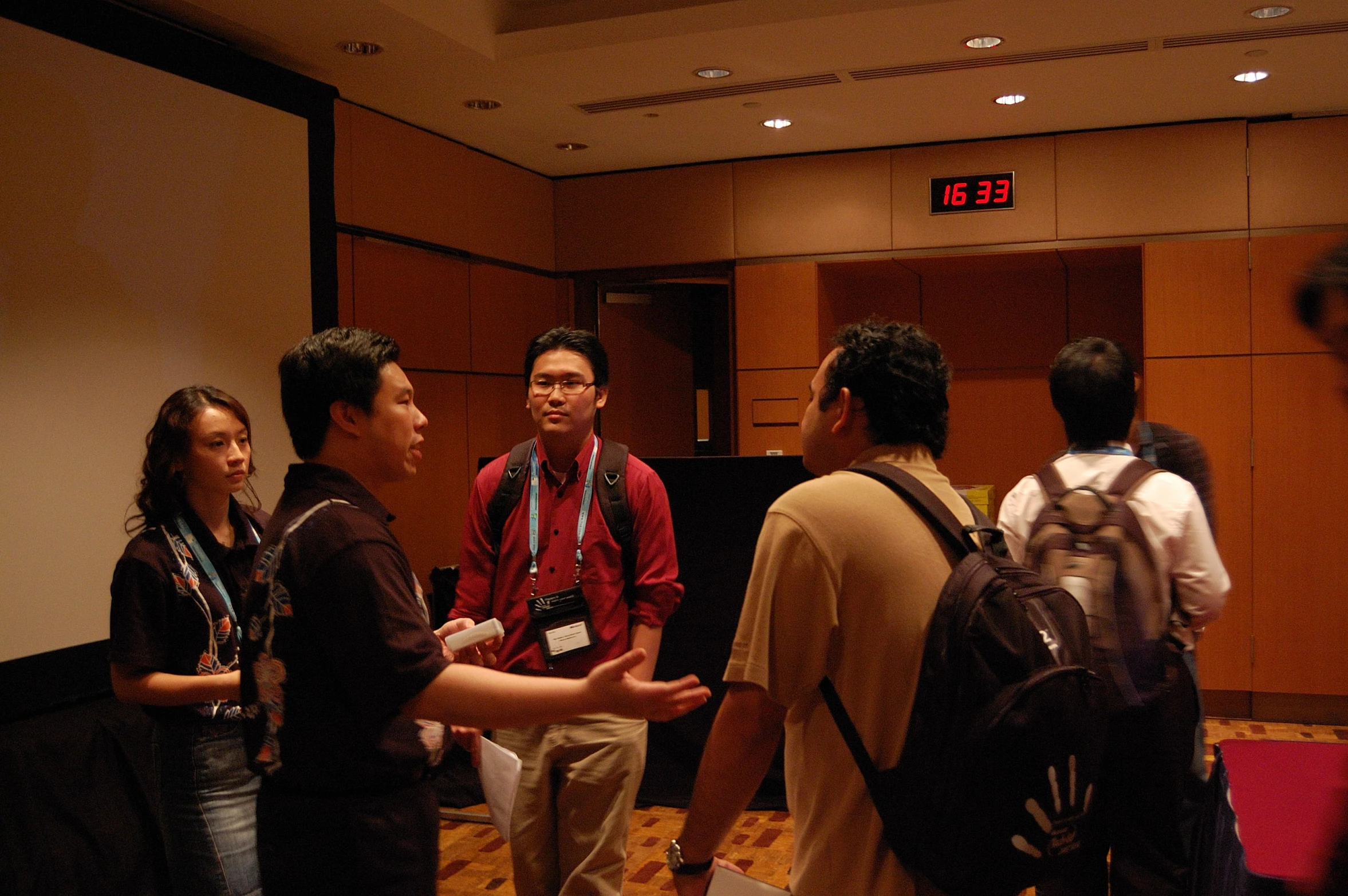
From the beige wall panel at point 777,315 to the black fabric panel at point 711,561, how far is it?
1998 mm

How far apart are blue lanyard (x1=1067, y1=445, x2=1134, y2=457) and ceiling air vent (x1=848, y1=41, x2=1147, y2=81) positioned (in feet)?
8.77

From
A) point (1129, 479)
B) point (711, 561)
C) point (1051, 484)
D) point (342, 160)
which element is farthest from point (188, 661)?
point (342, 160)

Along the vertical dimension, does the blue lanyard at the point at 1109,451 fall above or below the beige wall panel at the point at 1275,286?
below

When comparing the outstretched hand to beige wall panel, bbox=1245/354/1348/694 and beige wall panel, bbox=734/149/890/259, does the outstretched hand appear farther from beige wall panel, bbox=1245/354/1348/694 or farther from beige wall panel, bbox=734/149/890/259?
beige wall panel, bbox=1245/354/1348/694

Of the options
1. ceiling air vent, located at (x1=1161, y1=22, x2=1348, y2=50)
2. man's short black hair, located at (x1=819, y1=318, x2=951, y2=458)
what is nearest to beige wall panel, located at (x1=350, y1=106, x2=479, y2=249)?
ceiling air vent, located at (x1=1161, y1=22, x2=1348, y2=50)

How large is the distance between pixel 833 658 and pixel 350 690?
27.3 inches

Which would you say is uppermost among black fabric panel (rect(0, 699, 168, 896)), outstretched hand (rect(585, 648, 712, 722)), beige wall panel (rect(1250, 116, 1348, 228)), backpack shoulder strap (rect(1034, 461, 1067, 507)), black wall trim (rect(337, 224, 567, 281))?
beige wall panel (rect(1250, 116, 1348, 228))

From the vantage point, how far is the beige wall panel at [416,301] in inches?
201

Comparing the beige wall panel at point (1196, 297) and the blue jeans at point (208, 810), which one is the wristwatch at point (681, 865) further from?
the beige wall panel at point (1196, 297)

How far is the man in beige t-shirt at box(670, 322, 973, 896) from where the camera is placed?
57.3 inches

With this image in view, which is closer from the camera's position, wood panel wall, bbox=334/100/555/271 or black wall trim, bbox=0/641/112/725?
black wall trim, bbox=0/641/112/725

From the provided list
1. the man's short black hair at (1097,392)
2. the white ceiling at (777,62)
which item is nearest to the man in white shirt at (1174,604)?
the man's short black hair at (1097,392)

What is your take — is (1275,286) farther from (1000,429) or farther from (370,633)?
(370,633)

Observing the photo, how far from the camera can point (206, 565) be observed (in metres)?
2.33
